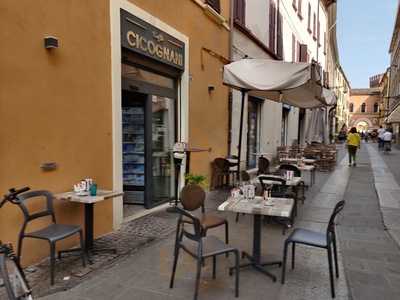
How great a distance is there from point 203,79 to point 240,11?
330cm

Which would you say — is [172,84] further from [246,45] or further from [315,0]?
[315,0]

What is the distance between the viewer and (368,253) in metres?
4.34

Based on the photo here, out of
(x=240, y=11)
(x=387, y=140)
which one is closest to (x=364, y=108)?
(x=387, y=140)

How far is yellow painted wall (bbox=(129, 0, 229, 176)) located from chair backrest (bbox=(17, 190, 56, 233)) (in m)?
3.76

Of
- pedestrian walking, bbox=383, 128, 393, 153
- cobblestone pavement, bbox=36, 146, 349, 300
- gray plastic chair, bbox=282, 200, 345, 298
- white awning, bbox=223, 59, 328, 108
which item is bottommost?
cobblestone pavement, bbox=36, 146, 349, 300

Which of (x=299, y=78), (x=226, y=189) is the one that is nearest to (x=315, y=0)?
(x=226, y=189)

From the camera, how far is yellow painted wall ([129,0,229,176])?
6.82 meters

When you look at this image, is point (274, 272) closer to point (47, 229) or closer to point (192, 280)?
point (192, 280)

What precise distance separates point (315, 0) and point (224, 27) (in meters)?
15.5

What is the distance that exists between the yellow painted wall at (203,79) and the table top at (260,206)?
347 centimetres

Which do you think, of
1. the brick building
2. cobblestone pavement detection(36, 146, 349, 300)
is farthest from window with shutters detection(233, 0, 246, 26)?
the brick building

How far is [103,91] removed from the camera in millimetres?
4711

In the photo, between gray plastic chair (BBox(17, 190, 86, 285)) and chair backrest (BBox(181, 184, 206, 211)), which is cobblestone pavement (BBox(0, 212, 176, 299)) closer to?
gray plastic chair (BBox(17, 190, 86, 285))

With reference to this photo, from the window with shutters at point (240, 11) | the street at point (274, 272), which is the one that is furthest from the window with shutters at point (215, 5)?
the street at point (274, 272)
